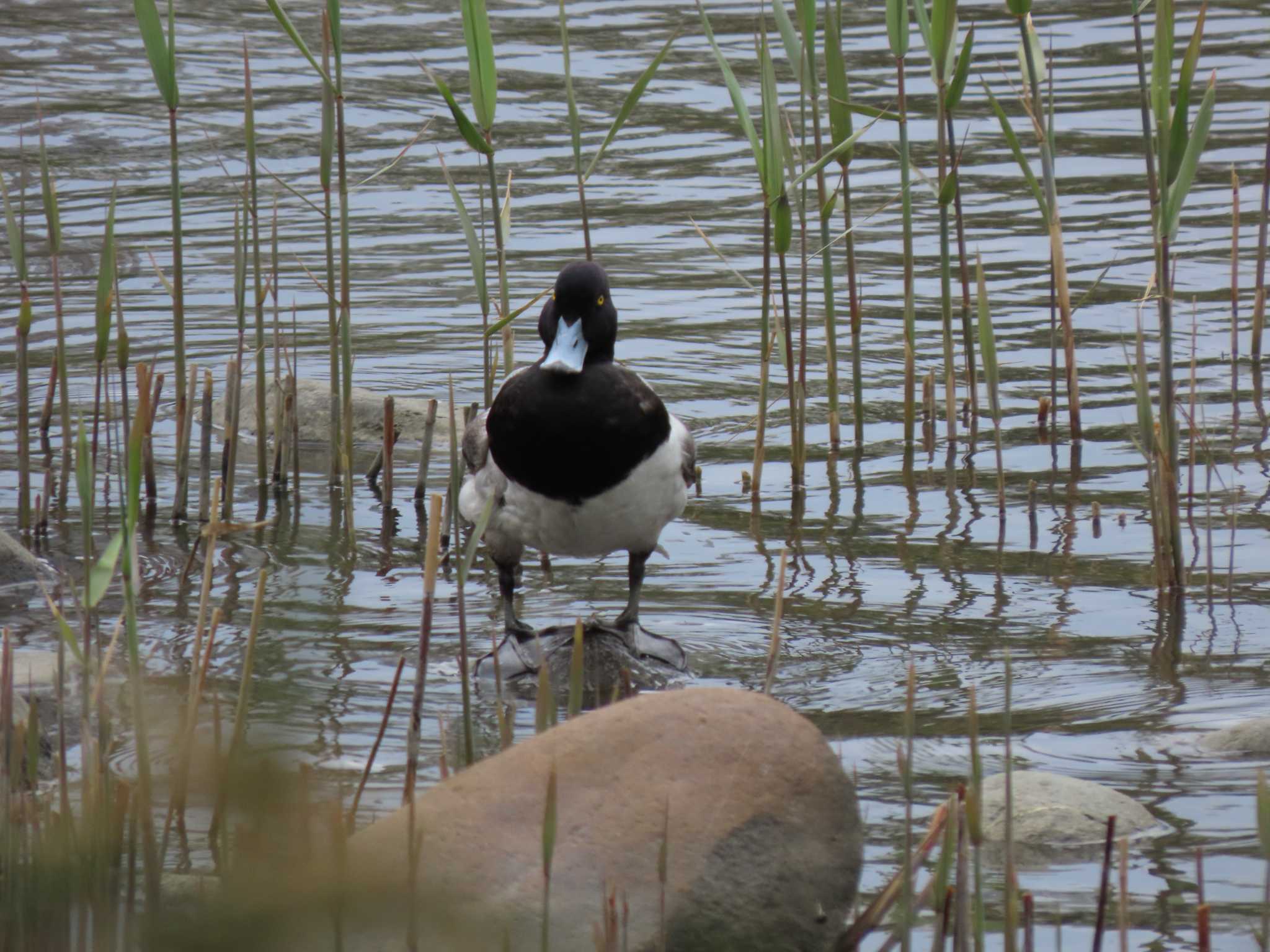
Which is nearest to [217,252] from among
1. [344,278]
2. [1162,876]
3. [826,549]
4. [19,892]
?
[344,278]

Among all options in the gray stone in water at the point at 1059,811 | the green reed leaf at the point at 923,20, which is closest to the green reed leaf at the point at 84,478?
the gray stone in water at the point at 1059,811

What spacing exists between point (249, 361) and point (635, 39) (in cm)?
811

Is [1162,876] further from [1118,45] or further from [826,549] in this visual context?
[1118,45]

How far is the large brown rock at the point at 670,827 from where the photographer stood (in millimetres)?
3010

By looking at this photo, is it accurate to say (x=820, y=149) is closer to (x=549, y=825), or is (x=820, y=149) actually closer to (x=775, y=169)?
(x=775, y=169)

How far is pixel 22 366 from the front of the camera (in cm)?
610

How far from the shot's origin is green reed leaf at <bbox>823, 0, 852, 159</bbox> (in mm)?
5949

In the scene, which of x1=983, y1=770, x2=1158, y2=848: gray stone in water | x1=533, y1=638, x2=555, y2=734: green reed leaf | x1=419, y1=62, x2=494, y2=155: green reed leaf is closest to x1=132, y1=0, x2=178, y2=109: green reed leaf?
x1=419, y1=62, x2=494, y2=155: green reed leaf

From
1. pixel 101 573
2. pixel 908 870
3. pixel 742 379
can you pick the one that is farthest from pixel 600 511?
pixel 742 379

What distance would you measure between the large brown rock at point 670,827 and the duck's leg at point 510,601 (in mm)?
2080

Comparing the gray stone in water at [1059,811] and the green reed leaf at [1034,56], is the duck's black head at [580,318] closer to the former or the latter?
the green reed leaf at [1034,56]

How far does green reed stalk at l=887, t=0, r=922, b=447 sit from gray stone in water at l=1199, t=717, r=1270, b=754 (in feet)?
8.38

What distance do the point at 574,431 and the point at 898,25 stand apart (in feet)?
7.00

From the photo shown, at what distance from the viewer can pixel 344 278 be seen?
6168 millimetres
